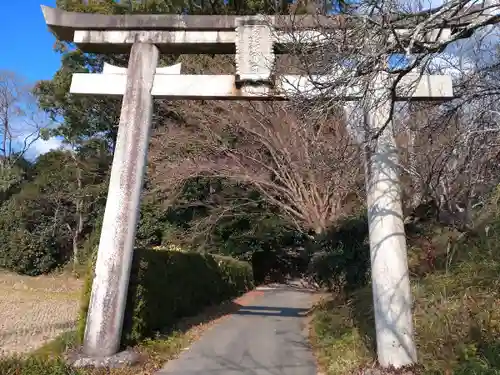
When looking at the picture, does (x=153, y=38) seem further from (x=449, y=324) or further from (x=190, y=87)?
(x=449, y=324)

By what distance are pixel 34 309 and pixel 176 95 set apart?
1019cm

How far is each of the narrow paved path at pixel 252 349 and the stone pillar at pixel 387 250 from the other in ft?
4.59

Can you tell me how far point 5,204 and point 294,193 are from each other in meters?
19.5

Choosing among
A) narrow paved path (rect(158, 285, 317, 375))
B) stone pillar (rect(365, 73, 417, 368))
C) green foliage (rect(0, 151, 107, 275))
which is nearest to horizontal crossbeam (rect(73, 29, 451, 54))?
stone pillar (rect(365, 73, 417, 368))

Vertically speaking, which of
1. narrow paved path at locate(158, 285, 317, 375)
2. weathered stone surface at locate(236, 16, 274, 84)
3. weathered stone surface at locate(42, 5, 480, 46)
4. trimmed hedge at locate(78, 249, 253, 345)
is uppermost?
weathered stone surface at locate(42, 5, 480, 46)

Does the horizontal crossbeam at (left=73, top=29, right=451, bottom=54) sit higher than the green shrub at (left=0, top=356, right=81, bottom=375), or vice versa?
the horizontal crossbeam at (left=73, top=29, right=451, bottom=54)

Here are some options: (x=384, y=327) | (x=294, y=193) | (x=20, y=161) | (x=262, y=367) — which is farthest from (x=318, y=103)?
(x=20, y=161)

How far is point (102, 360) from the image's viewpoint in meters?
6.19

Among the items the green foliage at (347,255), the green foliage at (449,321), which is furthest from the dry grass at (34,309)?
the green foliage at (347,255)

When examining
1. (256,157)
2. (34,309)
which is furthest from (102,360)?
(256,157)

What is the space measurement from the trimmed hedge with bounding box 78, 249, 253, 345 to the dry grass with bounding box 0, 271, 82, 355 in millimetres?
2042

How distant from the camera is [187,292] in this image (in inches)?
434

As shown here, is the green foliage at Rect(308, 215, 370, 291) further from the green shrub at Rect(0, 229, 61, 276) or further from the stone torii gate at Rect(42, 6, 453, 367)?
the green shrub at Rect(0, 229, 61, 276)

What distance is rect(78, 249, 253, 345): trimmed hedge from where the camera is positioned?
727cm
